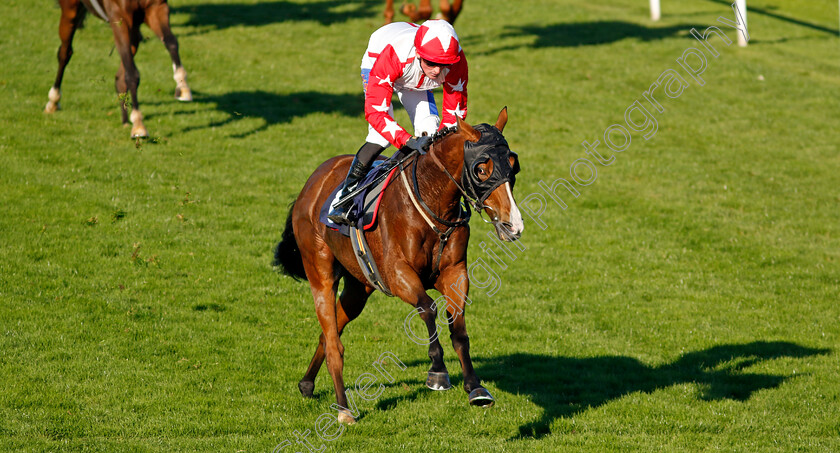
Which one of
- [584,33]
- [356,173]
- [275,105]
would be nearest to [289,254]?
[356,173]

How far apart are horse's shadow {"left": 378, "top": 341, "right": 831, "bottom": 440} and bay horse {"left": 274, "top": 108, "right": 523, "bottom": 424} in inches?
70.1

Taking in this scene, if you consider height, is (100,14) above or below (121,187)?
above

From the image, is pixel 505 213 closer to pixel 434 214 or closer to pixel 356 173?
pixel 434 214

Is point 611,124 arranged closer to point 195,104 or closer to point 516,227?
point 195,104

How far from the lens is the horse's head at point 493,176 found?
5773mm

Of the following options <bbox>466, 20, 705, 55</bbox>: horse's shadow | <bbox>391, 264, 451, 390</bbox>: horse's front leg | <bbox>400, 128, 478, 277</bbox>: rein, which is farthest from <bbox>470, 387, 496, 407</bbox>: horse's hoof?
<bbox>466, 20, 705, 55</bbox>: horse's shadow

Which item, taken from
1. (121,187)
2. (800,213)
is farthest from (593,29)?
(121,187)

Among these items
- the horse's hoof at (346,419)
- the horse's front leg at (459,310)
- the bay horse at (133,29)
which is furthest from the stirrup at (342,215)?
the bay horse at (133,29)

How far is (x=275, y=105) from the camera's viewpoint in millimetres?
19531

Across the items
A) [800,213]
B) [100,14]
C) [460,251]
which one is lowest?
[800,213]

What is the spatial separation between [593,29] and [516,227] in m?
24.4

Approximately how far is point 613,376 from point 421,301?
401 cm

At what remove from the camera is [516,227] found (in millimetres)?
5707

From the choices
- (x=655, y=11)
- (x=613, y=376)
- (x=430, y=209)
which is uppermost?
(x=430, y=209)
